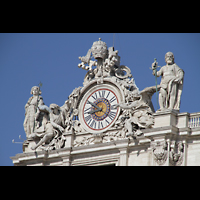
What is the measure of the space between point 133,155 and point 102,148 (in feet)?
3.85

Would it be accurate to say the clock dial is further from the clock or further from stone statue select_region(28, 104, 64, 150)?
stone statue select_region(28, 104, 64, 150)

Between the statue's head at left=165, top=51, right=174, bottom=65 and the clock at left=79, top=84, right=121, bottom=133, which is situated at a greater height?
the statue's head at left=165, top=51, right=174, bottom=65

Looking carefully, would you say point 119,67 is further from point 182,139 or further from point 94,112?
point 182,139

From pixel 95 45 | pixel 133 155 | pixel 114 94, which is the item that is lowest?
pixel 133 155

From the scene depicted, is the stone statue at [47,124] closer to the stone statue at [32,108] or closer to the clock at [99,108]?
the stone statue at [32,108]

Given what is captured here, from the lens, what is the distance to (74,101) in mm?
31500

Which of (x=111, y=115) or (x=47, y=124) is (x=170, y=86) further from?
(x=47, y=124)

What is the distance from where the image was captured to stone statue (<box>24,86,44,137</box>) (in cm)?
3256

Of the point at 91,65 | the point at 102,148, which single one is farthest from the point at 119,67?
the point at 102,148

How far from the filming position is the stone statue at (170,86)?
29.0m

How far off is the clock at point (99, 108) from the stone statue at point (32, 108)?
215cm

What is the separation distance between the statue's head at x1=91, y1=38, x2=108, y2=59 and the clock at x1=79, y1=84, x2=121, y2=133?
1.09 meters

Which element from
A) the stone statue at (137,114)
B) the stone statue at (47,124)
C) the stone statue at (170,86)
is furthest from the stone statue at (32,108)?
the stone statue at (170,86)

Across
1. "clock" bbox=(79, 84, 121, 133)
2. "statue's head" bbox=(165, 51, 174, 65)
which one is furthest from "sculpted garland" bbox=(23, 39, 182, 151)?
"statue's head" bbox=(165, 51, 174, 65)
